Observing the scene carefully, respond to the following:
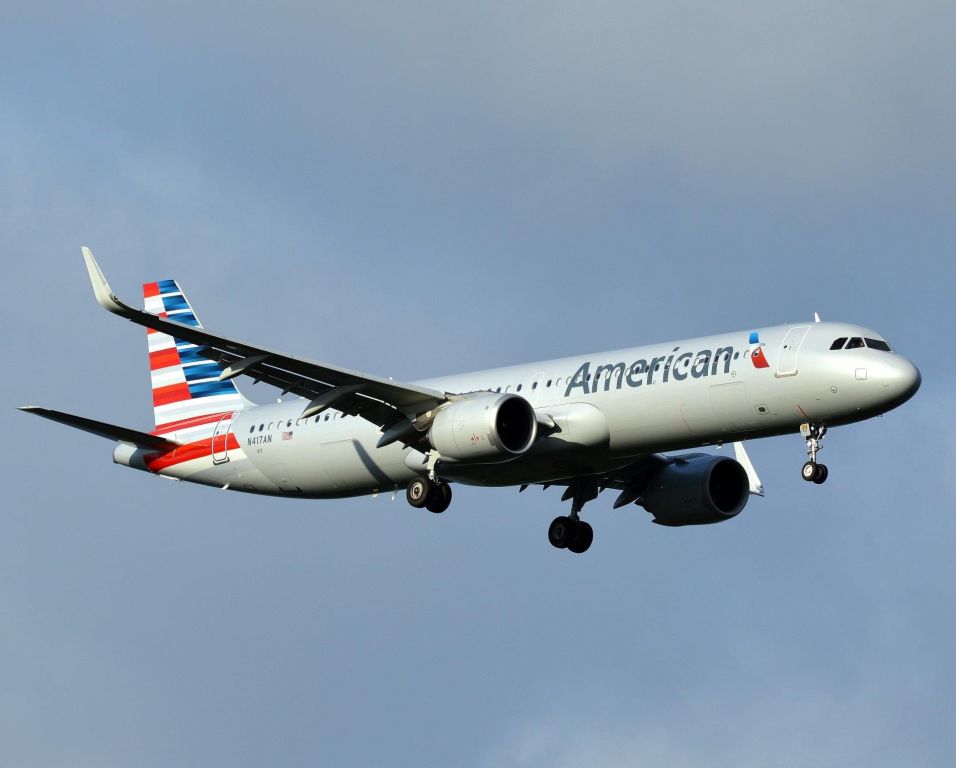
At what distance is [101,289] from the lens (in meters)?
43.0

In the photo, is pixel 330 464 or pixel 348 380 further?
pixel 330 464

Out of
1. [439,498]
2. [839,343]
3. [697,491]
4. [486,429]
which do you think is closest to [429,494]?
[439,498]

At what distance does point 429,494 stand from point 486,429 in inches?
141

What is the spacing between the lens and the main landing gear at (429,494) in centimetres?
4875

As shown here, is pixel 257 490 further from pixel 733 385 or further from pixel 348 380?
pixel 733 385

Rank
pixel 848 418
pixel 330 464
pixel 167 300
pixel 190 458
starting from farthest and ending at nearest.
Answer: pixel 167 300, pixel 190 458, pixel 330 464, pixel 848 418

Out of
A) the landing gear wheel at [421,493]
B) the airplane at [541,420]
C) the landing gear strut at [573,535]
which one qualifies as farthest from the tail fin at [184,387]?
the landing gear strut at [573,535]

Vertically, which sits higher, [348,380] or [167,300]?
[167,300]

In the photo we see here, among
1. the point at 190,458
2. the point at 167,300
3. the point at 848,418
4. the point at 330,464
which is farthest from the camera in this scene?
the point at 167,300

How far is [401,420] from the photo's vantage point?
1929 inches

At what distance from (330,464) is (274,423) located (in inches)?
118

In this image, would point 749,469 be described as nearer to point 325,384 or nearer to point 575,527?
point 575,527

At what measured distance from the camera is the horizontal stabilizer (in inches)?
1897

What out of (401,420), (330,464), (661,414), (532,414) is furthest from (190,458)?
(661,414)
